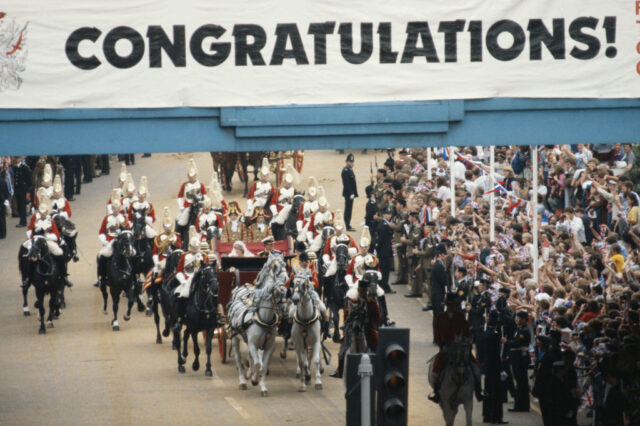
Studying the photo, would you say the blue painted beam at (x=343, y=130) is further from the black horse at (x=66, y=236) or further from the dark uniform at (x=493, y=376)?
the black horse at (x=66, y=236)

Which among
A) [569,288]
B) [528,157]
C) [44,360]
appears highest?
[528,157]

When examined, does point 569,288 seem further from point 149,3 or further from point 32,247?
point 32,247

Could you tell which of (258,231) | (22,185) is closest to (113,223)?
(258,231)

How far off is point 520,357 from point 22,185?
23.3 meters

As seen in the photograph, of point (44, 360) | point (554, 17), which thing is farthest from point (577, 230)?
point (44, 360)

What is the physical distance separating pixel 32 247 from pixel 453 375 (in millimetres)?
12086

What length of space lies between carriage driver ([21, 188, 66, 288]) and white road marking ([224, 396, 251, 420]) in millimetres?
7597

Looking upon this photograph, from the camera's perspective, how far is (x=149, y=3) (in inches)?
612

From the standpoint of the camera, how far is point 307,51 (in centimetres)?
1573

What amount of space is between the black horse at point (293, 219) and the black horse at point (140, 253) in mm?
3091

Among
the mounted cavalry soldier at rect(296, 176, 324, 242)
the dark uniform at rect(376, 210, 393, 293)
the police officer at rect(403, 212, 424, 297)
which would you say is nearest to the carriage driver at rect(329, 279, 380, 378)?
the mounted cavalry soldier at rect(296, 176, 324, 242)

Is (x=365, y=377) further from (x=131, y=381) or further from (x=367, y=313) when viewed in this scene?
(x=131, y=381)

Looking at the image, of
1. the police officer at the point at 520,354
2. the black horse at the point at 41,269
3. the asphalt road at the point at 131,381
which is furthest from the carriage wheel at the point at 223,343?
the police officer at the point at 520,354

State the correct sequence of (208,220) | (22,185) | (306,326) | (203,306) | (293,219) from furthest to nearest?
1. (22,185)
2. (293,219)
3. (208,220)
4. (203,306)
5. (306,326)
